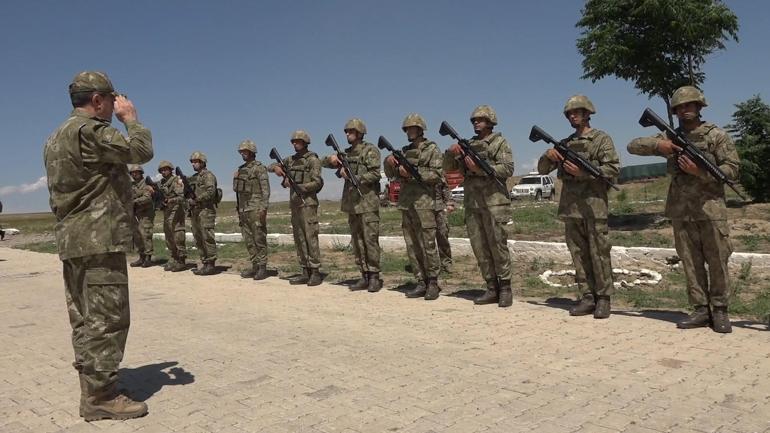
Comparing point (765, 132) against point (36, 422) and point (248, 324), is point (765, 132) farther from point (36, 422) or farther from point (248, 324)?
point (36, 422)

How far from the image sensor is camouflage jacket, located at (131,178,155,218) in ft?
39.9

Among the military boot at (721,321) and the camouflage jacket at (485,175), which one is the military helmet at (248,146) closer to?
the camouflage jacket at (485,175)

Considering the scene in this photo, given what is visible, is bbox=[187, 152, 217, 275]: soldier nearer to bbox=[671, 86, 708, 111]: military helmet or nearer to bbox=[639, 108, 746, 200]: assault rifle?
bbox=[639, 108, 746, 200]: assault rifle

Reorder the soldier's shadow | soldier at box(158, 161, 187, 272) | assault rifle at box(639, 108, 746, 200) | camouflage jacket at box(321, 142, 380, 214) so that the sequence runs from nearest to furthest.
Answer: the soldier's shadow, assault rifle at box(639, 108, 746, 200), camouflage jacket at box(321, 142, 380, 214), soldier at box(158, 161, 187, 272)

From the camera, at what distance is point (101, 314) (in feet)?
11.4

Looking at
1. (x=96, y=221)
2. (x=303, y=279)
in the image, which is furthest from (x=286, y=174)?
(x=96, y=221)

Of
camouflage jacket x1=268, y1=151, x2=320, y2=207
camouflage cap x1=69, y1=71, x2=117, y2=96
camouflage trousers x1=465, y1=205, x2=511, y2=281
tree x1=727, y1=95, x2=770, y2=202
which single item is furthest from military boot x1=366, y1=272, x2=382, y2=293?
tree x1=727, y1=95, x2=770, y2=202

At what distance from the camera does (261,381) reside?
4.08 meters

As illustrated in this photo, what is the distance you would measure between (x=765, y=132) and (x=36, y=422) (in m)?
15.9

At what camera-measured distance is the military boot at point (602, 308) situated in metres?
5.77

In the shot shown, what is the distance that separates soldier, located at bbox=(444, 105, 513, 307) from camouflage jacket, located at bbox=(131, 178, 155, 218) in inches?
303

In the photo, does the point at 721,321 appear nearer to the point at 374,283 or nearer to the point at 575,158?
the point at 575,158

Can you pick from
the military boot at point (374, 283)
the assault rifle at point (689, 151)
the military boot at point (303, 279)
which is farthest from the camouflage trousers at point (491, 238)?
the military boot at point (303, 279)

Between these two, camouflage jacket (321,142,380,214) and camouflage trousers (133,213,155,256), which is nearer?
camouflage jacket (321,142,380,214)
